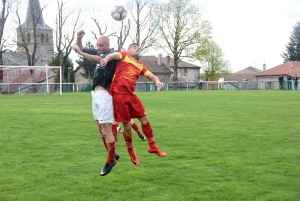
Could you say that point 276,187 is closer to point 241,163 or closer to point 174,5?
point 241,163

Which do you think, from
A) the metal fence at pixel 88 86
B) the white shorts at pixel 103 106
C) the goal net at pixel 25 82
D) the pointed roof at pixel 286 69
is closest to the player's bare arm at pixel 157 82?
the white shorts at pixel 103 106

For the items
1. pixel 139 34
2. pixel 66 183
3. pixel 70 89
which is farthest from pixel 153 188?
pixel 139 34

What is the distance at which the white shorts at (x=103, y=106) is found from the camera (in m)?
7.54

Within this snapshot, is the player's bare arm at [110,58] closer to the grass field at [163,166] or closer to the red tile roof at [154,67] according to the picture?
the grass field at [163,166]

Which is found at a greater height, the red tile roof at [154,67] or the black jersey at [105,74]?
the red tile roof at [154,67]

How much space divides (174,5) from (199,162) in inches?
2713

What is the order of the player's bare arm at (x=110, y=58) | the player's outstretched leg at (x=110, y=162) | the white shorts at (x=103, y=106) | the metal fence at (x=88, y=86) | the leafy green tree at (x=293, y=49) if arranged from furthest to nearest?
1. the leafy green tree at (x=293, y=49)
2. the metal fence at (x=88, y=86)
3. the white shorts at (x=103, y=106)
4. the player's outstretched leg at (x=110, y=162)
5. the player's bare arm at (x=110, y=58)

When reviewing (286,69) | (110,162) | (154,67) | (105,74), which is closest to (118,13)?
→ (105,74)

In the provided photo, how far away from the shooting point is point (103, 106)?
754 centimetres

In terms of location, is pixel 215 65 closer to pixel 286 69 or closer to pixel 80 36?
pixel 286 69

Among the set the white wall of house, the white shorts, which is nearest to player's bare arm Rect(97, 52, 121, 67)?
the white shorts

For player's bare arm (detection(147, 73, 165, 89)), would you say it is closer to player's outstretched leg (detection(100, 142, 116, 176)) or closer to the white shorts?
the white shorts

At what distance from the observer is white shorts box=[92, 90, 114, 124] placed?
754 centimetres

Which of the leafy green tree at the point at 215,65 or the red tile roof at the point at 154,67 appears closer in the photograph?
the red tile roof at the point at 154,67
